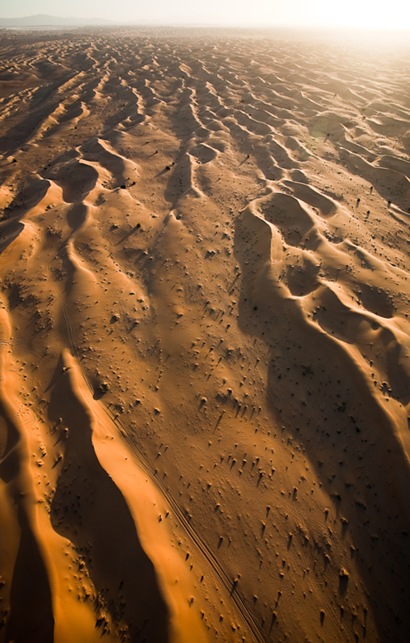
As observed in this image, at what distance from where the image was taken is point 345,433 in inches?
119

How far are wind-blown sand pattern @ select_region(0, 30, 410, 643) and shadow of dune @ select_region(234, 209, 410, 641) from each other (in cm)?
1

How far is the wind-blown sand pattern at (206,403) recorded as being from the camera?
91.0 inches

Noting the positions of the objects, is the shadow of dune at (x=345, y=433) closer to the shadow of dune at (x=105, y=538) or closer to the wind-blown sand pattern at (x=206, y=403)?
the wind-blown sand pattern at (x=206, y=403)

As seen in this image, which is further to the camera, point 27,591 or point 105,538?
point 105,538

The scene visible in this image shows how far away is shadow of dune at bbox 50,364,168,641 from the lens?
2.21 m

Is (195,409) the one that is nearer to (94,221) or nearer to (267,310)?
(267,310)

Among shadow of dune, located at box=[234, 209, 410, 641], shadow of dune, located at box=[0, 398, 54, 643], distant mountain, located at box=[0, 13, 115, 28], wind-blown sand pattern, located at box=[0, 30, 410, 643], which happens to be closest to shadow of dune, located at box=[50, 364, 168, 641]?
wind-blown sand pattern, located at box=[0, 30, 410, 643]

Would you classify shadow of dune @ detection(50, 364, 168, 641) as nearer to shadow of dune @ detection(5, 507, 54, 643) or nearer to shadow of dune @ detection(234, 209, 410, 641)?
shadow of dune @ detection(5, 507, 54, 643)

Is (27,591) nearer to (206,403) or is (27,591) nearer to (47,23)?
(206,403)

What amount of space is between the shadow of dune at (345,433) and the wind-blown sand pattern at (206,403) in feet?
0.05

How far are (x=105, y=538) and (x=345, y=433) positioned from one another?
218 cm

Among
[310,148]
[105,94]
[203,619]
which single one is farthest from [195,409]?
[105,94]

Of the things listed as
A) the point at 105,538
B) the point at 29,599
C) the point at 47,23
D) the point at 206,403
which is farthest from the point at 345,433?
the point at 47,23

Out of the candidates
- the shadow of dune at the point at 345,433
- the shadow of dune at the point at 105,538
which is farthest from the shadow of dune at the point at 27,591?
the shadow of dune at the point at 345,433
